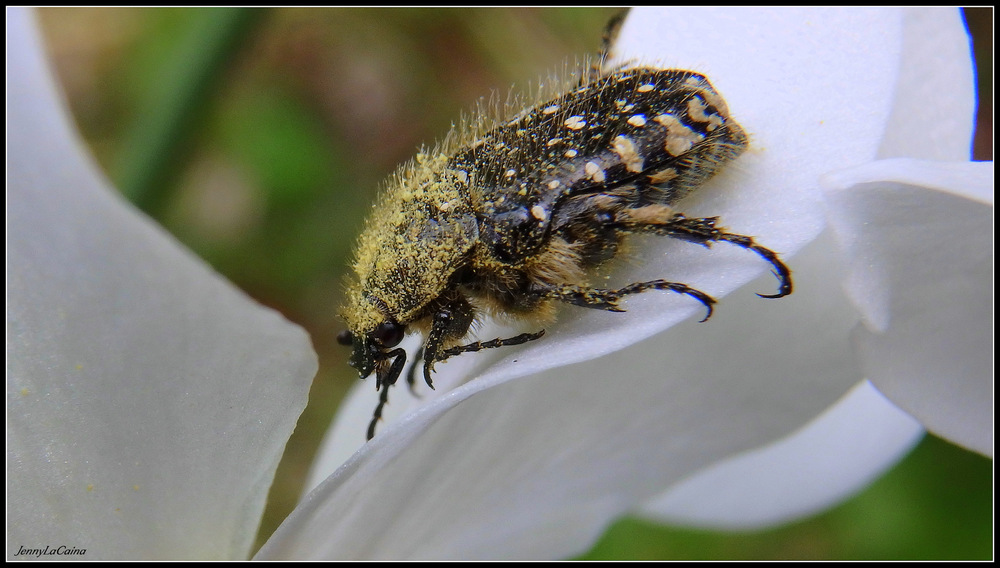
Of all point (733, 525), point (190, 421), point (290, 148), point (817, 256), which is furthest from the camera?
point (290, 148)

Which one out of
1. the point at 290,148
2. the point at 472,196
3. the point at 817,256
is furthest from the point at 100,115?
the point at 817,256

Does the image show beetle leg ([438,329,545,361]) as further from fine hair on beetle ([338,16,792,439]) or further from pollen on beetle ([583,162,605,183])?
pollen on beetle ([583,162,605,183])

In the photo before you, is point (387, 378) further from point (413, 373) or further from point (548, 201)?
point (548, 201)

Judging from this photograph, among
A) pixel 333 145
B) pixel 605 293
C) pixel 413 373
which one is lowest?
pixel 333 145

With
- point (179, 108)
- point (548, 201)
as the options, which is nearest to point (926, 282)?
point (548, 201)

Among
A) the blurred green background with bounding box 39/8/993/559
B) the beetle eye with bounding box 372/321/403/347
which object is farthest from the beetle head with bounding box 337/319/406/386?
the blurred green background with bounding box 39/8/993/559

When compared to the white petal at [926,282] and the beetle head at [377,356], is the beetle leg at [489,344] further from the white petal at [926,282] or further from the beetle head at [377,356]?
the white petal at [926,282]

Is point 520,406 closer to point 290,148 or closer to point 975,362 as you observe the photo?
point 975,362
